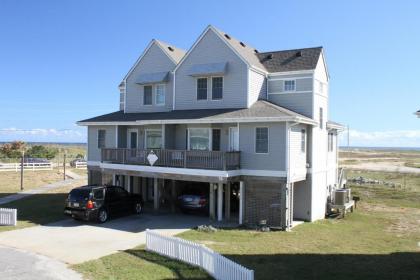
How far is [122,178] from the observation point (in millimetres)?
27734

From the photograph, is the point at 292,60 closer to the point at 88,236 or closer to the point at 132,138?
the point at 132,138

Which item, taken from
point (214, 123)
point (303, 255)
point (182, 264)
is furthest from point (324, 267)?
point (214, 123)

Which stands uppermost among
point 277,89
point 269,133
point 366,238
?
point 277,89

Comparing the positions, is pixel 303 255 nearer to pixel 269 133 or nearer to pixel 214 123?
pixel 269 133

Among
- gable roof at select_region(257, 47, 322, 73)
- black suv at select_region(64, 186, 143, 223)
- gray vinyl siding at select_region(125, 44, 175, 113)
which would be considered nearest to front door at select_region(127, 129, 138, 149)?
gray vinyl siding at select_region(125, 44, 175, 113)

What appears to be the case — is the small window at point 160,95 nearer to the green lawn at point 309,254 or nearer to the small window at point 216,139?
the small window at point 216,139

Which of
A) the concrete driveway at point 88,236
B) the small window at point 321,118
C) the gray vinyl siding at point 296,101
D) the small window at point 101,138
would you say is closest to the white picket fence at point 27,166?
the small window at point 101,138

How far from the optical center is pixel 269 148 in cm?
2053

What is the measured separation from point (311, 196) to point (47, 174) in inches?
1249

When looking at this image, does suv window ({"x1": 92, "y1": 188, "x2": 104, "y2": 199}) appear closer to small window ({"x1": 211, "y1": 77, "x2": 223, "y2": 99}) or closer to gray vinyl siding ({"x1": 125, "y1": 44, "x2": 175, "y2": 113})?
gray vinyl siding ({"x1": 125, "y1": 44, "x2": 175, "y2": 113})

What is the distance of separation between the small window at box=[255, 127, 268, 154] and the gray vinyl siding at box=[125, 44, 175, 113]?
792cm

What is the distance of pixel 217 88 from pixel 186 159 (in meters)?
5.42

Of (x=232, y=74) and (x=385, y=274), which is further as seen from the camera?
(x=232, y=74)

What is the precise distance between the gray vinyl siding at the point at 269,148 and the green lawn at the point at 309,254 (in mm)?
3510
